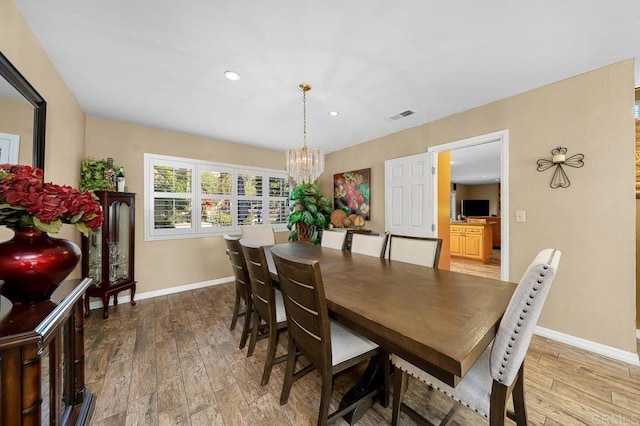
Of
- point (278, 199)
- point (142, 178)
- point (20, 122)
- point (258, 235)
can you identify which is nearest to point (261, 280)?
point (20, 122)

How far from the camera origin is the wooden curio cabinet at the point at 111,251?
9.17 ft

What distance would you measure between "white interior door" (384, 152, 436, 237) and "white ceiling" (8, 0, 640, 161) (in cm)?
82

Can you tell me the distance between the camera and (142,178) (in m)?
3.44

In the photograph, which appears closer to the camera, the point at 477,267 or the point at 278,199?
the point at 278,199

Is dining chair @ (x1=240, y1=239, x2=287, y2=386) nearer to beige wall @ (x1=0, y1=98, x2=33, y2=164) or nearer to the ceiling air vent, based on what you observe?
beige wall @ (x1=0, y1=98, x2=33, y2=164)

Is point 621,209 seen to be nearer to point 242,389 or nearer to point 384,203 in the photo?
point 384,203

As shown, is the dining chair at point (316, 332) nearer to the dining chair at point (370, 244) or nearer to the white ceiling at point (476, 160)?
the dining chair at point (370, 244)

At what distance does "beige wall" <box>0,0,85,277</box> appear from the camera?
56.3 inches

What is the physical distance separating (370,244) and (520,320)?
5.69 feet

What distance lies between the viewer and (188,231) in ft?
12.6

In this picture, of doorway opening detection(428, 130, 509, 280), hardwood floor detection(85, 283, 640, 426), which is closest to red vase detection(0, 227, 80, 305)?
hardwood floor detection(85, 283, 640, 426)

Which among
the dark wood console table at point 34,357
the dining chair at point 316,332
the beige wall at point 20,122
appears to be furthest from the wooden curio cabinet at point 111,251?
the dining chair at point 316,332

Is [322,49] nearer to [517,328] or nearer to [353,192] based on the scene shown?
[517,328]

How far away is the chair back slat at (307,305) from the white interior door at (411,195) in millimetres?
2612
